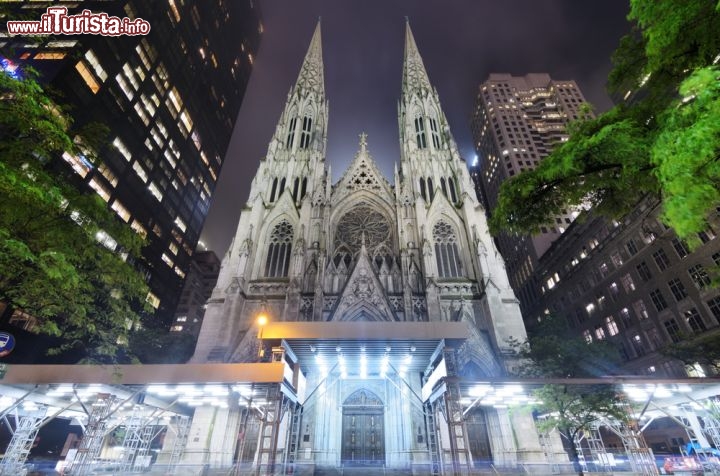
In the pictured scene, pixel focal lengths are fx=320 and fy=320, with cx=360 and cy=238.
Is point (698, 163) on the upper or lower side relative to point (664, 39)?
lower

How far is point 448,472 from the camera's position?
1265cm

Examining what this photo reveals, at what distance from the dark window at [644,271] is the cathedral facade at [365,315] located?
71.2 feet

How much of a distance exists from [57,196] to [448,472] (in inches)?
605

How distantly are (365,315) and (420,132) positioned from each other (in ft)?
90.3

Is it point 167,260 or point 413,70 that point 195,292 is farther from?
point 413,70

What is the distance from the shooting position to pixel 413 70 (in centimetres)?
5075

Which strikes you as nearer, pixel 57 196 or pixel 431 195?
pixel 57 196

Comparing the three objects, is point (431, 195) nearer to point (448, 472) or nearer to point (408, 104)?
point (408, 104)

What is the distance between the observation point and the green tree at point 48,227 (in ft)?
22.0

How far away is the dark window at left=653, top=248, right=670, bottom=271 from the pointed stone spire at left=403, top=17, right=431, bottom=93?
34.7m

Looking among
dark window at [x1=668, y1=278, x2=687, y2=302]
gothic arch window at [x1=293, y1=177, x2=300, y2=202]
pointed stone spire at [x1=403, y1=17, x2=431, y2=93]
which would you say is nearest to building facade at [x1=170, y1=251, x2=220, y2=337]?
gothic arch window at [x1=293, y1=177, x2=300, y2=202]

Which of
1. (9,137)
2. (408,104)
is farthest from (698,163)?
(408,104)

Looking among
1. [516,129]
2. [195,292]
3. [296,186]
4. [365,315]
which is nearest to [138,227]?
[296,186]

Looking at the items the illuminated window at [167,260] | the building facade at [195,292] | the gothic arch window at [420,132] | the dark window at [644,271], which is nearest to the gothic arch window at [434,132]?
the gothic arch window at [420,132]
